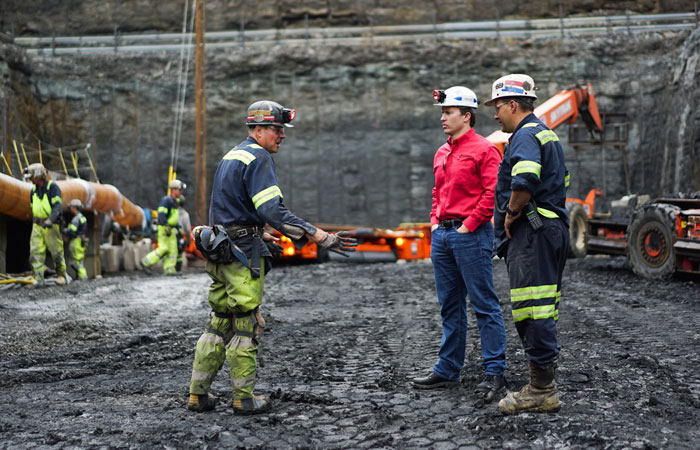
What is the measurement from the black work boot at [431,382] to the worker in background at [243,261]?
117 cm

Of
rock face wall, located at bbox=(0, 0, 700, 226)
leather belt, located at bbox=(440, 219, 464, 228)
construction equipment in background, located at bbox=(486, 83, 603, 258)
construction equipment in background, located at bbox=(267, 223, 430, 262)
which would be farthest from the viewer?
rock face wall, located at bbox=(0, 0, 700, 226)

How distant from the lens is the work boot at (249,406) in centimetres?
468

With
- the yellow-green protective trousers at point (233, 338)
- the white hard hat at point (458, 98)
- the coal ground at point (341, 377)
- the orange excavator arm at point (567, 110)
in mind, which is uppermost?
the orange excavator arm at point (567, 110)

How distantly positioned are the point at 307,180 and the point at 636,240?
705 inches

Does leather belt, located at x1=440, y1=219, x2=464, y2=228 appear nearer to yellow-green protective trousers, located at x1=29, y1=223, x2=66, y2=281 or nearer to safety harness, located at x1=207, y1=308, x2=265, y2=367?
safety harness, located at x1=207, y1=308, x2=265, y2=367

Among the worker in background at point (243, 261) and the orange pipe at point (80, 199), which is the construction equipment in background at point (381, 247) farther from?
the worker in background at point (243, 261)

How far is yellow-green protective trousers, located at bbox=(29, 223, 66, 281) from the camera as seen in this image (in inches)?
536

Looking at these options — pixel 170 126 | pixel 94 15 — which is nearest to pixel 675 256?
pixel 170 126

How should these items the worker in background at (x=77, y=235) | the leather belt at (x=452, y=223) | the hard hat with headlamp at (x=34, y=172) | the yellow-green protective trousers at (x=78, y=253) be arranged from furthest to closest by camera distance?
the yellow-green protective trousers at (x=78, y=253) → the worker in background at (x=77, y=235) → the hard hat with headlamp at (x=34, y=172) → the leather belt at (x=452, y=223)

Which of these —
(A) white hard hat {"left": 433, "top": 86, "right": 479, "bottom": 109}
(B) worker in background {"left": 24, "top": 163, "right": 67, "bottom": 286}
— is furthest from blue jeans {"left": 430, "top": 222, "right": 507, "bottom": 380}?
(B) worker in background {"left": 24, "top": 163, "right": 67, "bottom": 286}

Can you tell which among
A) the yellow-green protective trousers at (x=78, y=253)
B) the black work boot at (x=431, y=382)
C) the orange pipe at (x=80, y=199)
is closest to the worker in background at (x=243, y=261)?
the black work boot at (x=431, y=382)

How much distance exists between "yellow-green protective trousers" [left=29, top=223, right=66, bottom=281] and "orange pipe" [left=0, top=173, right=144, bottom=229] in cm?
74

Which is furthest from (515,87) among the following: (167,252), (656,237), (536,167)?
(167,252)

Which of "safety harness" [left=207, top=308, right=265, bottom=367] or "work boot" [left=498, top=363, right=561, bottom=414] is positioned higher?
"safety harness" [left=207, top=308, right=265, bottom=367]
